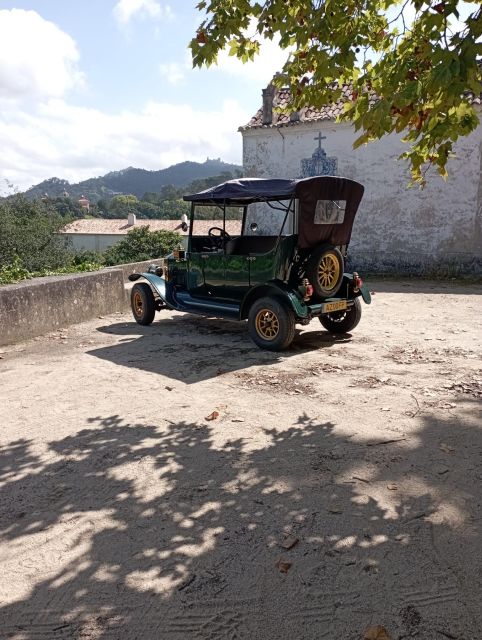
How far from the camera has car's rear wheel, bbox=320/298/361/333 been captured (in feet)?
24.8

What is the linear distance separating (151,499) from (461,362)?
14.3 feet

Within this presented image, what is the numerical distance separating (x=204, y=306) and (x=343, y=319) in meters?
2.15

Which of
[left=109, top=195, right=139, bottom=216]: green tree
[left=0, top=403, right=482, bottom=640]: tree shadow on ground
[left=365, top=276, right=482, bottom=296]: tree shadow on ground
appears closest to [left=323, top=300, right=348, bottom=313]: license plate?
[left=0, top=403, right=482, bottom=640]: tree shadow on ground

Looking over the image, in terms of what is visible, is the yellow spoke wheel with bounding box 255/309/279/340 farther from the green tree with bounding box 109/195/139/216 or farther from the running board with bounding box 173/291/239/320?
the green tree with bounding box 109/195/139/216

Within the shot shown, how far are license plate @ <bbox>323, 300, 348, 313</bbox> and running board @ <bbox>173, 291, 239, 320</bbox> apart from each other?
128cm

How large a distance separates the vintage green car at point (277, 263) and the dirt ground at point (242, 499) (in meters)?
0.93

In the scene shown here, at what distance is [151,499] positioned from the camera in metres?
3.14

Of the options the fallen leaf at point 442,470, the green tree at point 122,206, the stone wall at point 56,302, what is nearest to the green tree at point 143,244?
the stone wall at point 56,302

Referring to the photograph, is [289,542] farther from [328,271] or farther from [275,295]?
[328,271]

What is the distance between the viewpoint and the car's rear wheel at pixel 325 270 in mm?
6707

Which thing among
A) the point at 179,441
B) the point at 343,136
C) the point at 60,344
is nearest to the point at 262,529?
the point at 179,441

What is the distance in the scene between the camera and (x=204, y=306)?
784cm

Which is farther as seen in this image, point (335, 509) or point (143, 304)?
point (143, 304)

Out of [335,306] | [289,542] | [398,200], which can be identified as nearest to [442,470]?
[289,542]
